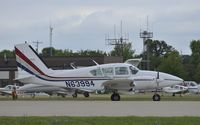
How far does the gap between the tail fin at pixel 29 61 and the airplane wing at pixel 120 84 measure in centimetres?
524

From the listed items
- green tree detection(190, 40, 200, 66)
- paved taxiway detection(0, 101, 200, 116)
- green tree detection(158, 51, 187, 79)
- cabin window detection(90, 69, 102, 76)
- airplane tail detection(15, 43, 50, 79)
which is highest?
green tree detection(190, 40, 200, 66)

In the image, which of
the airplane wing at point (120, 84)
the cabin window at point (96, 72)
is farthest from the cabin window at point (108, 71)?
the airplane wing at point (120, 84)

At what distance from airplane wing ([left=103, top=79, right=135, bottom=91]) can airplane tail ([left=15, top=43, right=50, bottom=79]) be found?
5153 mm

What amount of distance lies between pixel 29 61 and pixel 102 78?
6.30m

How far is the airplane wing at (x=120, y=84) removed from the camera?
40.9 metres

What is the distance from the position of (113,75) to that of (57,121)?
2357cm

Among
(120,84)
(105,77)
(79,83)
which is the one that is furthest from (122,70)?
(79,83)

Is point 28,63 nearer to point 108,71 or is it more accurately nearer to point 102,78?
point 102,78

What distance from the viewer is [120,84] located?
41000mm

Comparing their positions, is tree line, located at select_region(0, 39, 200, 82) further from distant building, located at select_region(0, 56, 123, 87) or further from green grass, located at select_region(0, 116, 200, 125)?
green grass, located at select_region(0, 116, 200, 125)

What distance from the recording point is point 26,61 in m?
43.1

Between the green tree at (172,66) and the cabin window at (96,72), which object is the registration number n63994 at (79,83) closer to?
the cabin window at (96,72)

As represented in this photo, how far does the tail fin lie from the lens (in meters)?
42.7

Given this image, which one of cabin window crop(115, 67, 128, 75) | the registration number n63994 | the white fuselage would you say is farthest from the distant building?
cabin window crop(115, 67, 128, 75)
